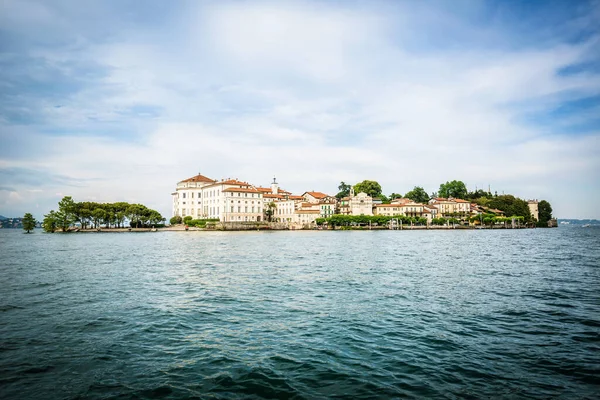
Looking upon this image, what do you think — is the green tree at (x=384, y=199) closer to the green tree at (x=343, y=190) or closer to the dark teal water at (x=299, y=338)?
the green tree at (x=343, y=190)

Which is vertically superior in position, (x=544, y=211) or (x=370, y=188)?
(x=370, y=188)

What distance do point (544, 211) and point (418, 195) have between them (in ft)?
217

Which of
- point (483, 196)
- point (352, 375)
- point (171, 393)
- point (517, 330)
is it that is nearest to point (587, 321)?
point (517, 330)

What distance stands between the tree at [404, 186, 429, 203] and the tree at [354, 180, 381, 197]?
62.0ft

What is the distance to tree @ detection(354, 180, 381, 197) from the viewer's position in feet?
471

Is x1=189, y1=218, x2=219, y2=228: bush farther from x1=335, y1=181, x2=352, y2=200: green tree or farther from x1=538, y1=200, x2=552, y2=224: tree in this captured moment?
x1=538, y1=200, x2=552, y2=224: tree

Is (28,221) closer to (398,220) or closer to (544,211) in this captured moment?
(398,220)

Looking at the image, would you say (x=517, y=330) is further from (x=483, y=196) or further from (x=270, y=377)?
(x=483, y=196)

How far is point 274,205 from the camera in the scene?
392ft

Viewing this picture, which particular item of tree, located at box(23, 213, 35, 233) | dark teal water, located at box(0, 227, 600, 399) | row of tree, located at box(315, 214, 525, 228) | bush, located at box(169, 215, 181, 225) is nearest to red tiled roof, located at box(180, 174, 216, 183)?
bush, located at box(169, 215, 181, 225)

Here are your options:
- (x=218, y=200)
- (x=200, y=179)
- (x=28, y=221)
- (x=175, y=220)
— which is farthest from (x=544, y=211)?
(x=28, y=221)

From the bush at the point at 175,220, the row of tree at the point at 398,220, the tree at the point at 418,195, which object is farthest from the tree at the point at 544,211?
the bush at the point at 175,220

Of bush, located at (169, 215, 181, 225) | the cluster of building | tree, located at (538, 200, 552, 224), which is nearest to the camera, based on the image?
the cluster of building

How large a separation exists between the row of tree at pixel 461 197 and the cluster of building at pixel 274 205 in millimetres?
5779
